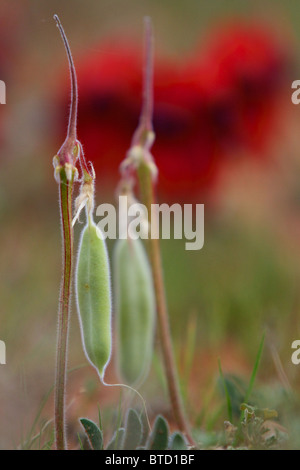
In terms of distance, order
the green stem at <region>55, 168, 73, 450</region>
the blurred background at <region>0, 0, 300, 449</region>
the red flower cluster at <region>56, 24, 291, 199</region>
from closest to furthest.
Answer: the green stem at <region>55, 168, 73, 450</region> → the blurred background at <region>0, 0, 300, 449</region> → the red flower cluster at <region>56, 24, 291, 199</region>

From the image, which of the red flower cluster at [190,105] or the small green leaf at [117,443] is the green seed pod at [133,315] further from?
the red flower cluster at [190,105]

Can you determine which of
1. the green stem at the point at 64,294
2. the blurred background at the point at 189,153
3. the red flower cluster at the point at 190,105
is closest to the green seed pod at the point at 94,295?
the green stem at the point at 64,294

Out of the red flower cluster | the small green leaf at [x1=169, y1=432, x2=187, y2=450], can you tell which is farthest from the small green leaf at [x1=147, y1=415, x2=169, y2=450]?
the red flower cluster

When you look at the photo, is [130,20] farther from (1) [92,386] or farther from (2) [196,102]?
(1) [92,386]

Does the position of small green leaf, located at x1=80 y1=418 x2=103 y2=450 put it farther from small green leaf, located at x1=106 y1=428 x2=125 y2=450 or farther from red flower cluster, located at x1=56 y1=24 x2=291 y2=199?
red flower cluster, located at x1=56 y1=24 x2=291 y2=199

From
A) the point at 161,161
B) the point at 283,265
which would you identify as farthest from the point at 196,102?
the point at 283,265

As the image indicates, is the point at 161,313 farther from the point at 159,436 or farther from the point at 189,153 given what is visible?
the point at 189,153
